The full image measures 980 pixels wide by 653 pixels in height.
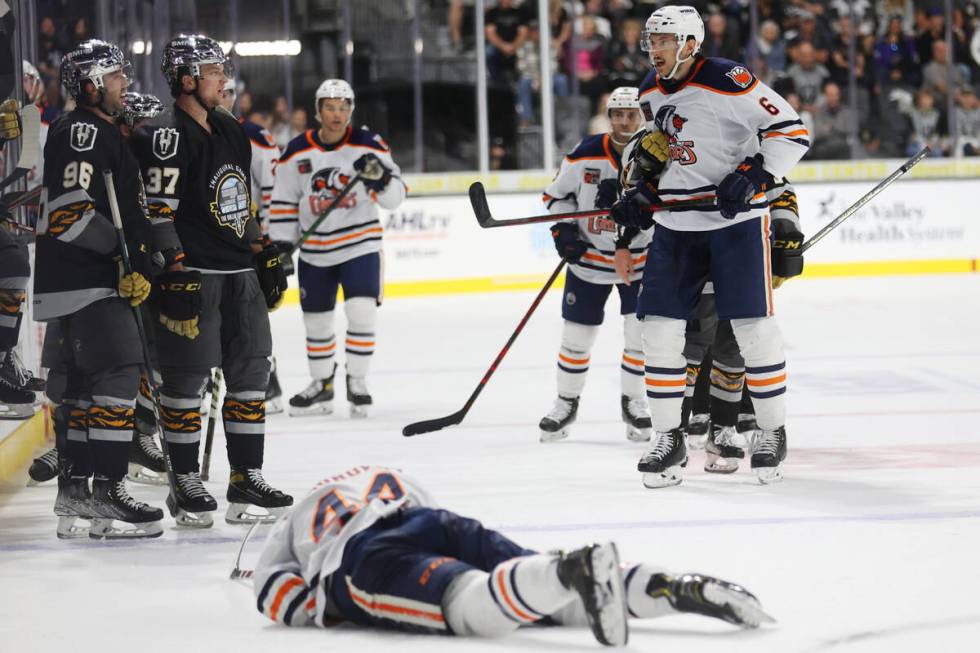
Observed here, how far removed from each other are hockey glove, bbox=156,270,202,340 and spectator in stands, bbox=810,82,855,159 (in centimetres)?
941

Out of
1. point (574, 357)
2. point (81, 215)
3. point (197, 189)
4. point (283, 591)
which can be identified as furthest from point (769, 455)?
point (81, 215)

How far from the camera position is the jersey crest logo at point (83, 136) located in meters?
3.35

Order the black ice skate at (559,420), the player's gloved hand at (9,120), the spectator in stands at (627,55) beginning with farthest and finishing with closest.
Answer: the spectator in stands at (627,55), the black ice skate at (559,420), the player's gloved hand at (9,120)

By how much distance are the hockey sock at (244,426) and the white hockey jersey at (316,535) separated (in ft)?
3.44

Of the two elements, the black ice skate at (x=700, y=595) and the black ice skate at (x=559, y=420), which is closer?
the black ice skate at (x=700, y=595)


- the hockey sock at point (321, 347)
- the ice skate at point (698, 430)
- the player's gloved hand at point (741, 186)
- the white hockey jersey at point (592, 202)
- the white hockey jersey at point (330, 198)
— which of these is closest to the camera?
the player's gloved hand at point (741, 186)

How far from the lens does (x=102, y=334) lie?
3414 mm

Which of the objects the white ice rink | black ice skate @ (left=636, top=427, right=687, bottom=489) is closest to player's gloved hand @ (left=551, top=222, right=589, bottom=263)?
the white ice rink

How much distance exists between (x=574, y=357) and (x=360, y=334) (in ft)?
3.53

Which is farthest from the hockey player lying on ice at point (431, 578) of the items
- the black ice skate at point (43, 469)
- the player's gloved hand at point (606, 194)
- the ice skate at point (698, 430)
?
the ice skate at point (698, 430)

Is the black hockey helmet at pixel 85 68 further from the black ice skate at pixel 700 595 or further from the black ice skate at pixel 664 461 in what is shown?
the black ice skate at pixel 700 595

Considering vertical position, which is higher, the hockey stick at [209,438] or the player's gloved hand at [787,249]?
the player's gloved hand at [787,249]

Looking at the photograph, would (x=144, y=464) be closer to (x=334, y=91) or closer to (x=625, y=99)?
(x=334, y=91)

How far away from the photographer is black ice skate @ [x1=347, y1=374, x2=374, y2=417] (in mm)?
5562
